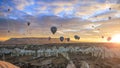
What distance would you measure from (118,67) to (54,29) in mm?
25935

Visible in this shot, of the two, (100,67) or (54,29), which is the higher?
(54,29)

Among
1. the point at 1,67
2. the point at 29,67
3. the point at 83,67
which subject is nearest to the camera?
the point at 1,67

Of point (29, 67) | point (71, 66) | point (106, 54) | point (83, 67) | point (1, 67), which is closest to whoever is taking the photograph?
point (1, 67)

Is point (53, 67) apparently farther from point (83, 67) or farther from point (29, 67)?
point (83, 67)

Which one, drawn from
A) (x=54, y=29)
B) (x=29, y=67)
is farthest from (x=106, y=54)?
(x=29, y=67)

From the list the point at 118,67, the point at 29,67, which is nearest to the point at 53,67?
the point at 29,67

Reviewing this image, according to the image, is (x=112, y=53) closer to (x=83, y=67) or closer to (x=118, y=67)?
(x=118, y=67)

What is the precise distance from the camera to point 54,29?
54.2 m

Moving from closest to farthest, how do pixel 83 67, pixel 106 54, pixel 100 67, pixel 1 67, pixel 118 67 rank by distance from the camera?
1. pixel 1 67
2. pixel 83 67
3. pixel 118 67
4. pixel 100 67
5. pixel 106 54

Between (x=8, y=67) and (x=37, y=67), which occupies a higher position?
(x=8, y=67)

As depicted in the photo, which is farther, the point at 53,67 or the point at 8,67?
the point at 53,67

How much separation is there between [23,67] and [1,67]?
1037 inches

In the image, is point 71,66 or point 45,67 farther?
point 45,67

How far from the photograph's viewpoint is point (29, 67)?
3538 cm
